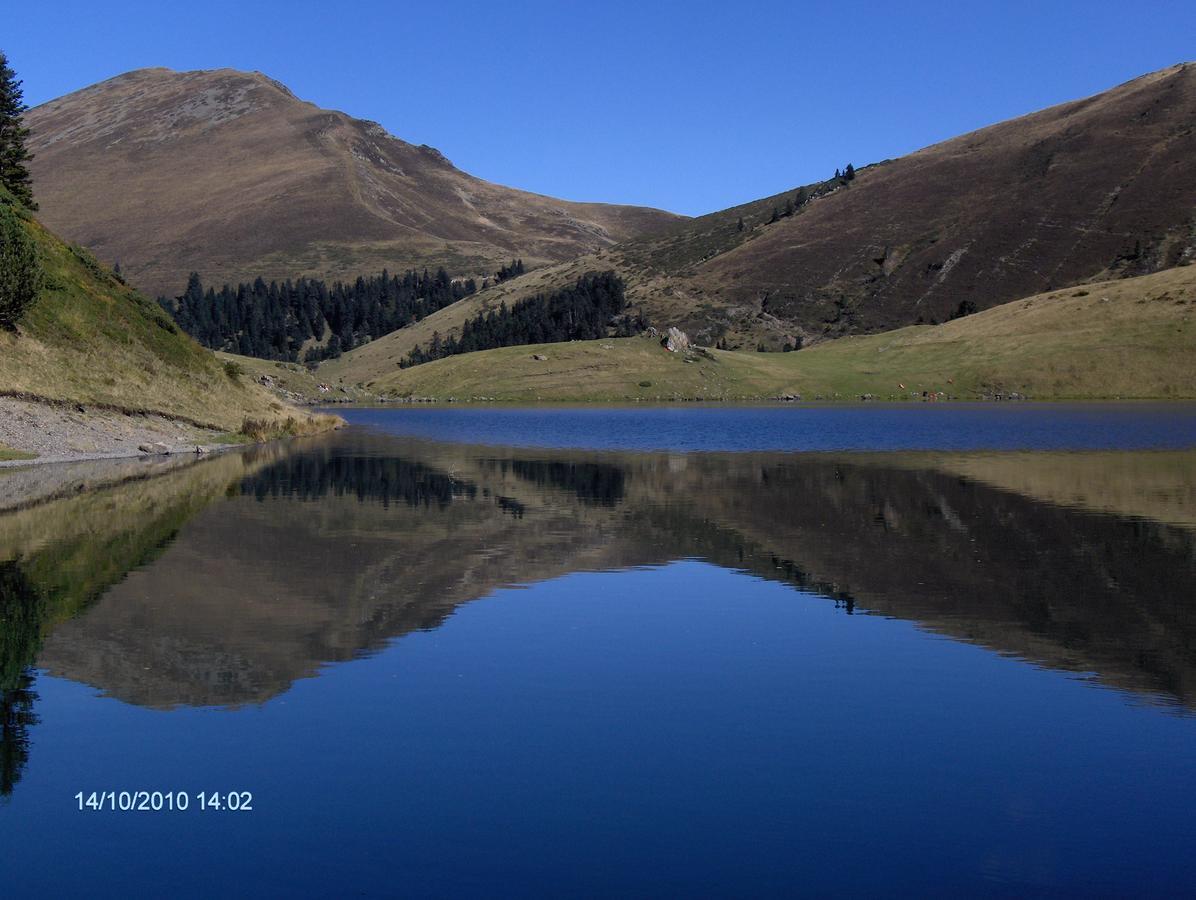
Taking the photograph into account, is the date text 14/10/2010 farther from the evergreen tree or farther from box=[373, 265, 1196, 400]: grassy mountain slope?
box=[373, 265, 1196, 400]: grassy mountain slope

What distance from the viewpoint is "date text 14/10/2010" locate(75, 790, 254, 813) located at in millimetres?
11883

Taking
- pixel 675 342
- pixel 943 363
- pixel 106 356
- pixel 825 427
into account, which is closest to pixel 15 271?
pixel 106 356

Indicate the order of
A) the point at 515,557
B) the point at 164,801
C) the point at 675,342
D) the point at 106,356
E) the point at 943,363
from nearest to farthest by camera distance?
the point at 164,801 < the point at 515,557 < the point at 106,356 < the point at 943,363 < the point at 675,342

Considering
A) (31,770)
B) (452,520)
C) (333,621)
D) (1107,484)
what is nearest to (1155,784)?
(31,770)

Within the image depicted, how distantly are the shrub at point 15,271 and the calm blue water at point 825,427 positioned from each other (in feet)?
92.0

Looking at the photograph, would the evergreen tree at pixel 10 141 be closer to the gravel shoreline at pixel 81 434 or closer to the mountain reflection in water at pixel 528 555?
the gravel shoreline at pixel 81 434

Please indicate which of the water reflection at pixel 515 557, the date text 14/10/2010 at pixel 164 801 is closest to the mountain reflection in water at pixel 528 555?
the water reflection at pixel 515 557

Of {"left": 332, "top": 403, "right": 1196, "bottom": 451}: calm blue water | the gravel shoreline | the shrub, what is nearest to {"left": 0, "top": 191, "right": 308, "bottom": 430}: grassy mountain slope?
the gravel shoreline

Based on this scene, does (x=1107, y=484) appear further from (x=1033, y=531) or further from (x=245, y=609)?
(x=245, y=609)

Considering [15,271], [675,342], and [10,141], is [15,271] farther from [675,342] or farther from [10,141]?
[675,342]

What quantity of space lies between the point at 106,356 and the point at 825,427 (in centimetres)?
4861

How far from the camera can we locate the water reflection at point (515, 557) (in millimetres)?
18062

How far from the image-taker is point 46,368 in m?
61.6

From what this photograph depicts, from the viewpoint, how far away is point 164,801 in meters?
12.0
